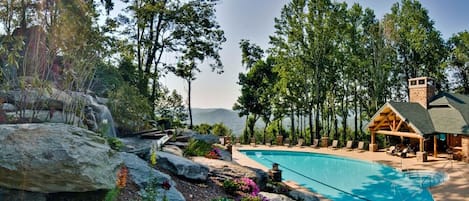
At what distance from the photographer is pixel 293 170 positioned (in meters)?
12.8

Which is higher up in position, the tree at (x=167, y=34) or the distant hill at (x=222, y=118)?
the tree at (x=167, y=34)

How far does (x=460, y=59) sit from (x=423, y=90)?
723 cm

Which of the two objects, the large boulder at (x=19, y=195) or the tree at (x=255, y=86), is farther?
the tree at (x=255, y=86)

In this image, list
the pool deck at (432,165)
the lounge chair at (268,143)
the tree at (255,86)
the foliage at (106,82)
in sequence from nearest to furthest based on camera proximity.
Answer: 1. the pool deck at (432,165)
2. the foliage at (106,82)
3. the lounge chair at (268,143)
4. the tree at (255,86)

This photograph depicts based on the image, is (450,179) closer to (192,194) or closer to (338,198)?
(338,198)

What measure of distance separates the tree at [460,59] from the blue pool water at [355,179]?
12.6 metres

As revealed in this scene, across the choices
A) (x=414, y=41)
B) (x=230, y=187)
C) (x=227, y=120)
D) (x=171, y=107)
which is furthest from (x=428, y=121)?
(x=227, y=120)

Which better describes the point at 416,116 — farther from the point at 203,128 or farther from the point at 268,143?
the point at 203,128

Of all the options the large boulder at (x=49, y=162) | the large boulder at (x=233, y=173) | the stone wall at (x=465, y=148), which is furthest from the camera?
the stone wall at (x=465, y=148)

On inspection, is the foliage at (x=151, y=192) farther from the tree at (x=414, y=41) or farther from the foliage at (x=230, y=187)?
the tree at (x=414, y=41)


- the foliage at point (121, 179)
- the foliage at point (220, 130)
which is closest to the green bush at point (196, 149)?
the foliage at point (121, 179)

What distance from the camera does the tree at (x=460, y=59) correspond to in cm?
2045

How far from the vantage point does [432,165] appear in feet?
40.1

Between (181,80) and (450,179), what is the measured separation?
49.0 feet
